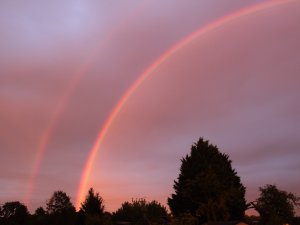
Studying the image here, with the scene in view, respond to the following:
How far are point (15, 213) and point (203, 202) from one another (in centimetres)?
8939

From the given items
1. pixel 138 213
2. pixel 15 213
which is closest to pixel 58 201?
pixel 15 213

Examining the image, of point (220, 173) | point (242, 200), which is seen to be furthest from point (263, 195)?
point (220, 173)

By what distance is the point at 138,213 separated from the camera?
97875mm

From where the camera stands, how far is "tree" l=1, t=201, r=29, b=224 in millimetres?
143012

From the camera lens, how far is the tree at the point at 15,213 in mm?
143012

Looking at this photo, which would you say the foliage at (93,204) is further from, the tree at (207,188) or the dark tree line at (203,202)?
the tree at (207,188)

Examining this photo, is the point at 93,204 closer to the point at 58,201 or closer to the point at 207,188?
the point at 207,188

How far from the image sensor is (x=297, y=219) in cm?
9175

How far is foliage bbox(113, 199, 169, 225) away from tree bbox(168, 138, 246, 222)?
6800 millimetres

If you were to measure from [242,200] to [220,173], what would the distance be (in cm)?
789

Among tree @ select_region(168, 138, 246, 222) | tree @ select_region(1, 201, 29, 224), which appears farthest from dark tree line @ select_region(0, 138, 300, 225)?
tree @ select_region(1, 201, 29, 224)

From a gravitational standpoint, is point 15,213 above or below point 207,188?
above

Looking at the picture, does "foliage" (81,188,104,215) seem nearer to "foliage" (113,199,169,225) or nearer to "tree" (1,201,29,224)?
"foliage" (113,199,169,225)

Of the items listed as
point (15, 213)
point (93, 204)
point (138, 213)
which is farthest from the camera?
point (15, 213)
